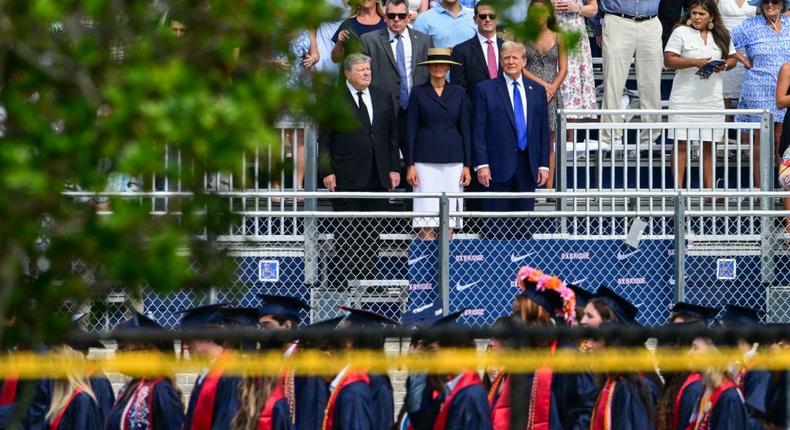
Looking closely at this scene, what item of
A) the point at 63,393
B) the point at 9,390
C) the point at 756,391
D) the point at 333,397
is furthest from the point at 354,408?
the point at 9,390

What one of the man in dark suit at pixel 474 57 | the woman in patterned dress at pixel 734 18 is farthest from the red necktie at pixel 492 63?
the woman in patterned dress at pixel 734 18

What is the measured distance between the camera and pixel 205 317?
986 cm

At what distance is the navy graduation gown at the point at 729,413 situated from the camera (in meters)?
7.37

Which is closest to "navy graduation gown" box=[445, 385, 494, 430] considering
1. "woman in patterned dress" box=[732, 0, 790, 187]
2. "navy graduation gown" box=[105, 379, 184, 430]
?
"navy graduation gown" box=[105, 379, 184, 430]

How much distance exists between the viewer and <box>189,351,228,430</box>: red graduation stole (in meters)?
7.31

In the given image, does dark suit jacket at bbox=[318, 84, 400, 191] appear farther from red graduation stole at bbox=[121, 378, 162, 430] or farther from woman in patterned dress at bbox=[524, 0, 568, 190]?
red graduation stole at bbox=[121, 378, 162, 430]

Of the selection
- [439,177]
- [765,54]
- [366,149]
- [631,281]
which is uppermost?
[765,54]

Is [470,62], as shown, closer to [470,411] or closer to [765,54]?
[765,54]

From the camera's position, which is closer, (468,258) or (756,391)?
(756,391)

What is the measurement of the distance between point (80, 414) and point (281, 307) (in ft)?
7.31

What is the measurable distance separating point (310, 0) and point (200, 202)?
1.66ft

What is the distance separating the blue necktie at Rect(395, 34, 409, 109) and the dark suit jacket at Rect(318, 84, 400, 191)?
0.29 m

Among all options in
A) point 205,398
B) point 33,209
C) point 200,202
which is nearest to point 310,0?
point 200,202

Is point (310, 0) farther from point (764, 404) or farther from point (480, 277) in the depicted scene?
point (480, 277)
